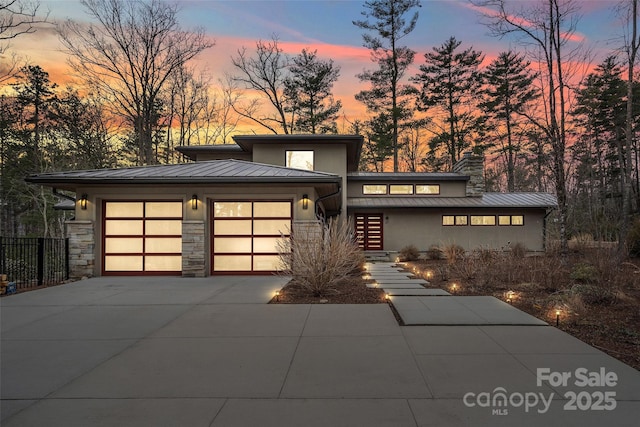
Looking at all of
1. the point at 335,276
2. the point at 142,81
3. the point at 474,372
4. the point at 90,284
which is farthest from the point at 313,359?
the point at 142,81

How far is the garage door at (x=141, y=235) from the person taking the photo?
10.8m

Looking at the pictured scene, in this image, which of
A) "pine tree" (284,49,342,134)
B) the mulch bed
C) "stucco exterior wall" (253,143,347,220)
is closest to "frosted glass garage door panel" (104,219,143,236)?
the mulch bed

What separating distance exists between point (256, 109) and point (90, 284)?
1872cm

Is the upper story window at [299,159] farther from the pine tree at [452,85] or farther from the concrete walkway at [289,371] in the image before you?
the pine tree at [452,85]

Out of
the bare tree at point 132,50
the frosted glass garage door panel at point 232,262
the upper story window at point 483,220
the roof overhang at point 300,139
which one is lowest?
the frosted glass garage door panel at point 232,262

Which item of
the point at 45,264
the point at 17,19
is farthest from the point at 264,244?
the point at 17,19

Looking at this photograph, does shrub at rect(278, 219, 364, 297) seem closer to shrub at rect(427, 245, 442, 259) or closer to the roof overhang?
the roof overhang

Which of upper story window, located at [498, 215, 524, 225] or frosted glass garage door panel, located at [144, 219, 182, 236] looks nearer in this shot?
frosted glass garage door panel, located at [144, 219, 182, 236]

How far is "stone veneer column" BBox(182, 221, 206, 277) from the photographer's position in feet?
34.3

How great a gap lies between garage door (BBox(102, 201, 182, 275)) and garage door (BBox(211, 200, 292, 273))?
48.2 inches

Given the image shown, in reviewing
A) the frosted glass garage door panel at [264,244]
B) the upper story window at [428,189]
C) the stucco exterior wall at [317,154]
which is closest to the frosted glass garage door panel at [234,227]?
the frosted glass garage door panel at [264,244]

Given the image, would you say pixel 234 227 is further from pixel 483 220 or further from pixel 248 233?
pixel 483 220

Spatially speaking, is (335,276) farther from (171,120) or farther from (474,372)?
(171,120)

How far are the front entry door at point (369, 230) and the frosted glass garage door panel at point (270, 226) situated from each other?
8.37 m
